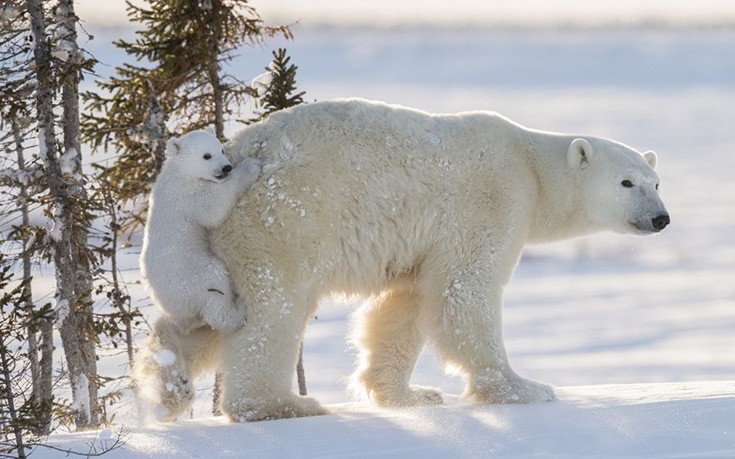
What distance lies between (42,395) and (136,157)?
2.67m

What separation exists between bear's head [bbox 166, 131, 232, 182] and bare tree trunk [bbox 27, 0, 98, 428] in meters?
2.22

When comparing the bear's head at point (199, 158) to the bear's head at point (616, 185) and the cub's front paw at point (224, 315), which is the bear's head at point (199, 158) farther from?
the bear's head at point (616, 185)

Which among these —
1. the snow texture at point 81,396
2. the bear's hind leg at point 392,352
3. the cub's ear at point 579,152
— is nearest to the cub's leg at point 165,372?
the bear's hind leg at point 392,352

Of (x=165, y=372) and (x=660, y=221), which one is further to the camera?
(x=660, y=221)

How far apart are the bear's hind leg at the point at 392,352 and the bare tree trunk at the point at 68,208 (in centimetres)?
271

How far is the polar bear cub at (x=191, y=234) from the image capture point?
7570 mm

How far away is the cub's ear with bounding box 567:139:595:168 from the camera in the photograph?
869cm

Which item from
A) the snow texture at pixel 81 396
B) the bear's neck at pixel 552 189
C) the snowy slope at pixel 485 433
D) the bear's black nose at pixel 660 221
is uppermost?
the bear's neck at pixel 552 189

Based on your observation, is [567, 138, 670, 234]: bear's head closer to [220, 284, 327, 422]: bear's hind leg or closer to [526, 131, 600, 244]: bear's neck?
[526, 131, 600, 244]: bear's neck

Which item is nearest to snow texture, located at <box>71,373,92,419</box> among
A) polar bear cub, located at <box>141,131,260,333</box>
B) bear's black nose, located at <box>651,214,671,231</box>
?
polar bear cub, located at <box>141,131,260,333</box>

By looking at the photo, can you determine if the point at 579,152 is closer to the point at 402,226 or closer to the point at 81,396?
the point at 402,226

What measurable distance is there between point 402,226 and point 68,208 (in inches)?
128

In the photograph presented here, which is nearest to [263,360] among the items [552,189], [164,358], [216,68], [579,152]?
[164,358]

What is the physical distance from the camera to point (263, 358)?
304 inches
